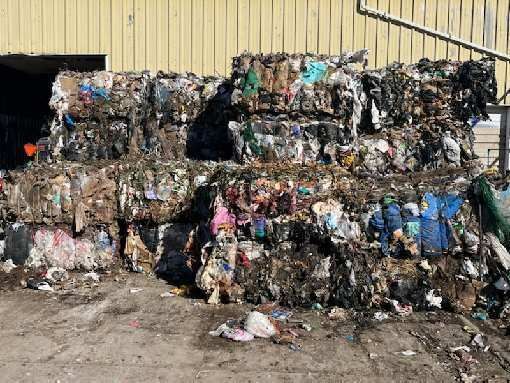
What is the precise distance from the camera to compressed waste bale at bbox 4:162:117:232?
16.8ft

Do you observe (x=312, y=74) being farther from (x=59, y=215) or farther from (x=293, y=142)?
(x=59, y=215)

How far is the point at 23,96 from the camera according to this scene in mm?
11352

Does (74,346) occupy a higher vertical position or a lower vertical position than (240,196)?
lower

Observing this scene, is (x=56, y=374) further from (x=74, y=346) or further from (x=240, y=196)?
(x=240, y=196)

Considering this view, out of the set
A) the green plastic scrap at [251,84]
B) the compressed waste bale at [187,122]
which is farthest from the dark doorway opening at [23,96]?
the green plastic scrap at [251,84]

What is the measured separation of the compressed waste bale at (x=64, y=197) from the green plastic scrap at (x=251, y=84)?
1617mm

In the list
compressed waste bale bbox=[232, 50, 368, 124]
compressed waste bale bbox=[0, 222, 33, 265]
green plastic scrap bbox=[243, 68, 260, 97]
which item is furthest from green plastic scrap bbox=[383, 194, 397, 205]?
compressed waste bale bbox=[0, 222, 33, 265]

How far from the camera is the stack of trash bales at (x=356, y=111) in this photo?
16.7 ft

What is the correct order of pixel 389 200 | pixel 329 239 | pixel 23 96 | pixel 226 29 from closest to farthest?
pixel 329 239
pixel 389 200
pixel 226 29
pixel 23 96

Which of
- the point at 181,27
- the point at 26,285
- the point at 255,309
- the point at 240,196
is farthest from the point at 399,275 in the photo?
the point at 181,27

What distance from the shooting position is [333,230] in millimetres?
4211

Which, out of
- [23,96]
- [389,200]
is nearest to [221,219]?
[389,200]

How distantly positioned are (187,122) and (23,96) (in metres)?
7.02

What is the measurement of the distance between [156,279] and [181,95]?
2.20 m
